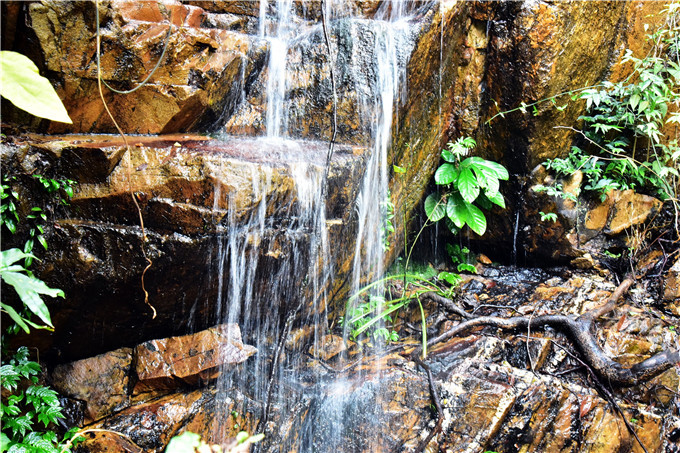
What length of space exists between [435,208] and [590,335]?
196cm

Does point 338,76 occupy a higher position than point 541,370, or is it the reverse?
point 338,76

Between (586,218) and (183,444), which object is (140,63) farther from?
(586,218)

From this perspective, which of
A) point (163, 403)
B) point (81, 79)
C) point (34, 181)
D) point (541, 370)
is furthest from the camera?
point (541, 370)

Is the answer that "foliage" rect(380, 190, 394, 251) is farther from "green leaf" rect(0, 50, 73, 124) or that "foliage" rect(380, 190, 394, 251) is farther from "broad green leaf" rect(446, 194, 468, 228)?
"green leaf" rect(0, 50, 73, 124)

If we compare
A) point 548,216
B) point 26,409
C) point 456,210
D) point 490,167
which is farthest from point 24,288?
point 548,216

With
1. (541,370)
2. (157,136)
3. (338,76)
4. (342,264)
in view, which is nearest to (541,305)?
(541,370)

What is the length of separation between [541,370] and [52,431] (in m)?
3.75

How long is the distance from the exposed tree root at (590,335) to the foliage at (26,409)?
2829 mm

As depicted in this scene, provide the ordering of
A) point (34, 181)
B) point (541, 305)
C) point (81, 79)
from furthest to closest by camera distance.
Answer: point (541, 305) → point (81, 79) → point (34, 181)

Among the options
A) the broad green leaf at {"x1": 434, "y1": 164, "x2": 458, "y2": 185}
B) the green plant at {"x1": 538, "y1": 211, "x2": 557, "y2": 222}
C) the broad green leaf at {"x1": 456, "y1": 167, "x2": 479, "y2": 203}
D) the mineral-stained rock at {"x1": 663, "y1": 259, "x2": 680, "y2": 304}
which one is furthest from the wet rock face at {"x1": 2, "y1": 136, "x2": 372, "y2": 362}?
the mineral-stained rock at {"x1": 663, "y1": 259, "x2": 680, "y2": 304}

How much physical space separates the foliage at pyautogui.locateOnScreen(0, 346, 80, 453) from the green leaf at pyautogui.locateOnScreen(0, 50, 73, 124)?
2.33 metres

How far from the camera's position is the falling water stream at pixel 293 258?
3.21 m

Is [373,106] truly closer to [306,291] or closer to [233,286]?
[306,291]

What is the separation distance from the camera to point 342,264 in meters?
4.04
